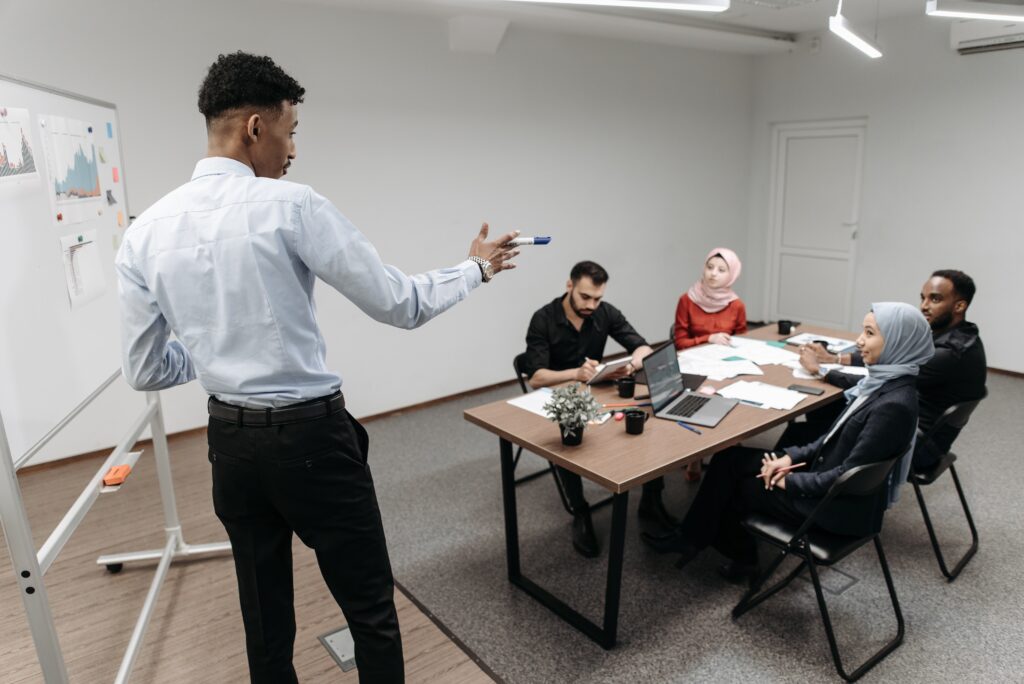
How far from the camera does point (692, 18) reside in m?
5.10

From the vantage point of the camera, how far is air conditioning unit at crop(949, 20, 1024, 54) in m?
4.77

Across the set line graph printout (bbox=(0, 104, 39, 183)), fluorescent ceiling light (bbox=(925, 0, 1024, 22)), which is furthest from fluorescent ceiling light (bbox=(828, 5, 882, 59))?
line graph printout (bbox=(0, 104, 39, 183))

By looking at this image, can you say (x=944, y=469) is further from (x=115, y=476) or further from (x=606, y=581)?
(x=115, y=476)

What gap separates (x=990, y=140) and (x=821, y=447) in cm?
412

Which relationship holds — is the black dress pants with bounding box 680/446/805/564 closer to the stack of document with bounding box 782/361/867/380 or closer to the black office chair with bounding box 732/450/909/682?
the black office chair with bounding box 732/450/909/682

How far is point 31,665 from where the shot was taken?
2322 mm

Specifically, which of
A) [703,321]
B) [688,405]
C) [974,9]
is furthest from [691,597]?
[974,9]

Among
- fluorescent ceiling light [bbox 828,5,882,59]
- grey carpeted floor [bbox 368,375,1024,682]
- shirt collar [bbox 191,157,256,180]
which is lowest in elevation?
grey carpeted floor [bbox 368,375,1024,682]

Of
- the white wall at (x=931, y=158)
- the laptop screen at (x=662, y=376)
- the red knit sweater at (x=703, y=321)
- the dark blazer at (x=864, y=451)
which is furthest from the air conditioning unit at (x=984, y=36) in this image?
the laptop screen at (x=662, y=376)

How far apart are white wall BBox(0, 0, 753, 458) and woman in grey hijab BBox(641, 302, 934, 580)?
2.71m

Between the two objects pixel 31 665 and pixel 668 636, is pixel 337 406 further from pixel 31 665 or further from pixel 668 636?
pixel 31 665

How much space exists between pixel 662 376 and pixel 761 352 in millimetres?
1030

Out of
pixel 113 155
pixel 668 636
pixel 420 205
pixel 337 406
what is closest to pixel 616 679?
pixel 668 636

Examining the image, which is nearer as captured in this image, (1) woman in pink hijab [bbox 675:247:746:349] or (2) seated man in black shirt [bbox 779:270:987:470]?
(2) seated man in black shirt [bbox 779:270:987:470]
